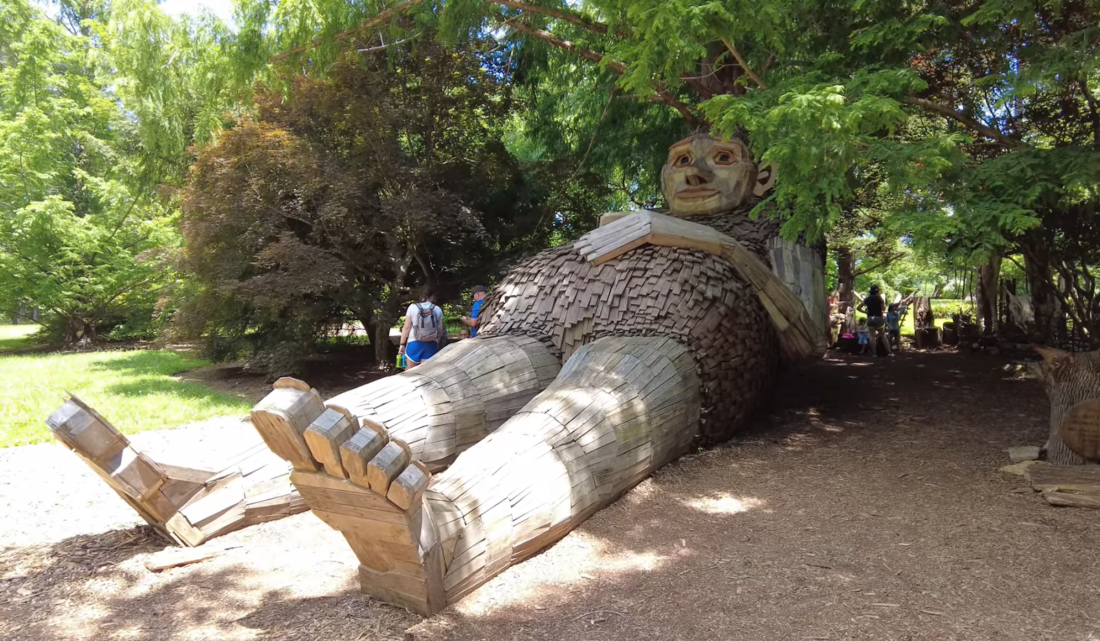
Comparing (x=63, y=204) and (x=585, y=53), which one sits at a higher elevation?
(x=63, y=204)

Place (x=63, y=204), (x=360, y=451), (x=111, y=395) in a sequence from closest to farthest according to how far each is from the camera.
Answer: (x=360, y=451)
(x=111, y=395)
(x=63, y=204)

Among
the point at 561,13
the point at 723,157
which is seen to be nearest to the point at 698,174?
the point at 723,157

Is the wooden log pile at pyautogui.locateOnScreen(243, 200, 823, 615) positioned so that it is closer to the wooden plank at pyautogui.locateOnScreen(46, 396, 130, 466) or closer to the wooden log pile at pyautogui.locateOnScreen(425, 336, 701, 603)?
the wooden log pile at pyautogui.locateOnScreen(425, 336, 701, 603)

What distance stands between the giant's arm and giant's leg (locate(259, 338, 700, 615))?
693 mm

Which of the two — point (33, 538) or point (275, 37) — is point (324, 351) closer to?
A: point (275, 37)

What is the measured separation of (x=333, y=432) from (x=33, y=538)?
228 cm

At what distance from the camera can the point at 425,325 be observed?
603cm

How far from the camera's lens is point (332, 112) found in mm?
7848

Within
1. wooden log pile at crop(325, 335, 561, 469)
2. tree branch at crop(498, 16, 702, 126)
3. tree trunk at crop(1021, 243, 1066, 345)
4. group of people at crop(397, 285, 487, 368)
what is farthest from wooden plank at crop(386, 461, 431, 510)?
tree trunk at crop(1021, 243, 1066, 345)

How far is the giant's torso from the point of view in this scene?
4.32 m

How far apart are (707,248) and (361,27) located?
13.6 ft

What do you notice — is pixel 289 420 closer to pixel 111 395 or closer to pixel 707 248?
pixel 707 248

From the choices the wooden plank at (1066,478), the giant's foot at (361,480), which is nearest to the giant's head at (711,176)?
the wooden plank at (1066,478)

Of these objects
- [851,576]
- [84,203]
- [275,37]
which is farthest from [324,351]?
[84,203]
